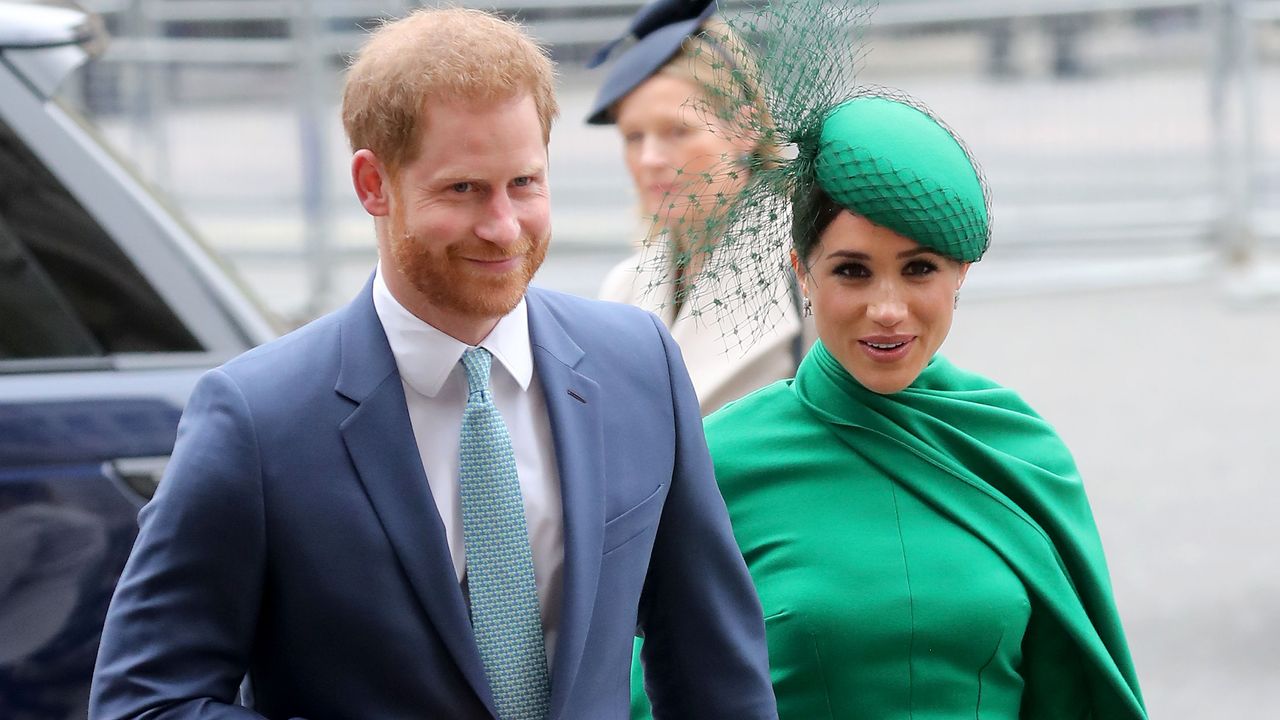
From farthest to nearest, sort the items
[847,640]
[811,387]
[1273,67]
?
1. [1273,67]
2. [811,387]
3. [847,640]

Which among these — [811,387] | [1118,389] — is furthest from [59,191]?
[1118,389]

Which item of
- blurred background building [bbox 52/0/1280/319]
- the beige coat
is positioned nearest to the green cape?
the beige coat

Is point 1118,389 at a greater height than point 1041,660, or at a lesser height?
lesser

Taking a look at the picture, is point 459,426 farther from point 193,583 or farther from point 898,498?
point 898,498

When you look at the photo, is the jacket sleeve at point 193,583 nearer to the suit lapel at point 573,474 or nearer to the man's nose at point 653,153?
the suit lapel at point 573,474

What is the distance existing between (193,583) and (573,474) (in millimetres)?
426

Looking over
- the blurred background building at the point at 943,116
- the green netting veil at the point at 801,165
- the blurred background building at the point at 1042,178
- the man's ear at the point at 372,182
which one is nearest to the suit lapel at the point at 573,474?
the man's ear at the point at 372,182

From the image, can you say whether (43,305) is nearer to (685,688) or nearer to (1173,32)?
(685,688)

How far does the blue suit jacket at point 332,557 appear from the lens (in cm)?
195

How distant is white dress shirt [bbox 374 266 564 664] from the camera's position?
2.04 meters

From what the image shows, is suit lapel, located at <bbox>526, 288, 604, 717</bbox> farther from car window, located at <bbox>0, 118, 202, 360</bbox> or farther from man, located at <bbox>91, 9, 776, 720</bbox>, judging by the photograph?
car window, located at <bbox>0, 118, 202, 360</bbox>

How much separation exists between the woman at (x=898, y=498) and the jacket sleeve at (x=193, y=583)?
686 millimetres

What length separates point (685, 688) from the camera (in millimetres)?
2219

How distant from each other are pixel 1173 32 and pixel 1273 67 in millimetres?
536
